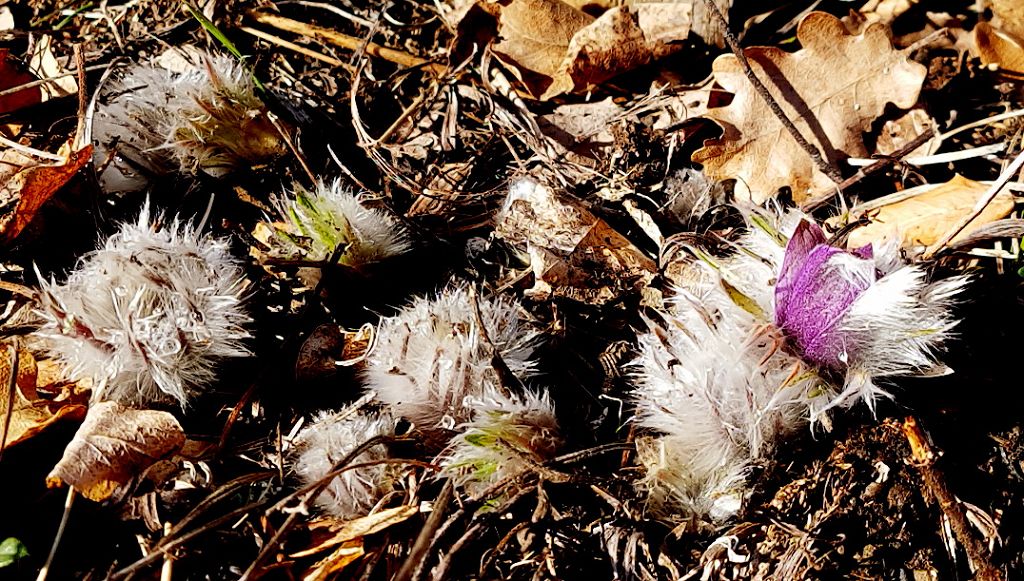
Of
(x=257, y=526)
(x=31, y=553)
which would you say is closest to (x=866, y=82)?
(x=257, y=526)

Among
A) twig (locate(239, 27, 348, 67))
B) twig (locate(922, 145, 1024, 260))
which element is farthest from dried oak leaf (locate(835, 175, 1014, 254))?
twig (locate(239, 27, 348, 67))

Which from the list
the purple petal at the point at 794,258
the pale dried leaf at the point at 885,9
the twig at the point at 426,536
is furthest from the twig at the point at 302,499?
the pale dried leaf at the point at 885,9

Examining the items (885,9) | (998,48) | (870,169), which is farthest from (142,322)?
(998,48)

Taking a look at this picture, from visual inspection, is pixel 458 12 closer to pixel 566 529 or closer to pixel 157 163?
pixel 157 163

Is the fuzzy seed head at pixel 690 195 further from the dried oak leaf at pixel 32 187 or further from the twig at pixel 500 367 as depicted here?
the dried oak leaf at pixel 32 187

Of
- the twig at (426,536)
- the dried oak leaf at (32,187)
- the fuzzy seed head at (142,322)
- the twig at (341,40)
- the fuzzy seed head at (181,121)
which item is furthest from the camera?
the twig at (341,40)

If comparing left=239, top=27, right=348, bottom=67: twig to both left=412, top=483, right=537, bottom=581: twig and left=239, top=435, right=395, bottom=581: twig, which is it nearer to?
left=239, top=435, right=395, bottom=581: twig

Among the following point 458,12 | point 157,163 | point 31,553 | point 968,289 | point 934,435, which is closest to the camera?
point 31,553
